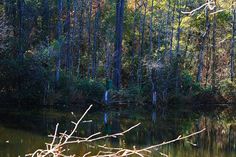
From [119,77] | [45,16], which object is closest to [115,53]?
[119,77]

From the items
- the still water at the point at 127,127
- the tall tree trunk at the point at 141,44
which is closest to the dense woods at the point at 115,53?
the tall tree trunk at the point at 141,44

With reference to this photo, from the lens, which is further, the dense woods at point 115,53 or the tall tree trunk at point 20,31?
the tall tree trunk at point 20,31

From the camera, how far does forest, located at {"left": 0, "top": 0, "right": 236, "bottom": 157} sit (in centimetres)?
1430

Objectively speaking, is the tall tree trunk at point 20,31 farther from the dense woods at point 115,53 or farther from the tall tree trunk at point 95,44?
the tall tree trunk at point 95,44

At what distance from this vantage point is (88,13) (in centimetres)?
3112

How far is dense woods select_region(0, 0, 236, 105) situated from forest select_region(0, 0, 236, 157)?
0.06 meters

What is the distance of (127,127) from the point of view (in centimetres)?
1594

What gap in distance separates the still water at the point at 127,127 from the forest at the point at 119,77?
0.04m

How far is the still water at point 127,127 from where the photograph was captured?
1199cm

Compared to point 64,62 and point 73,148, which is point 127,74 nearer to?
point 64,62

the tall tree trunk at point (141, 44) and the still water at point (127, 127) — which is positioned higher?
the tall tree trunk at point (141, 44)

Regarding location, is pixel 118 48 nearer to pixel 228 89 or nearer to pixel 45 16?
pixel 45 16

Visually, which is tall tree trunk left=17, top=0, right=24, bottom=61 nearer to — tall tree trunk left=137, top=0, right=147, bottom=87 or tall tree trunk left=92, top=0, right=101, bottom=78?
tall tree trunk left=92, top=0, right=101, bottom=78

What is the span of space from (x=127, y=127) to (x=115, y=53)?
11.1 meters
